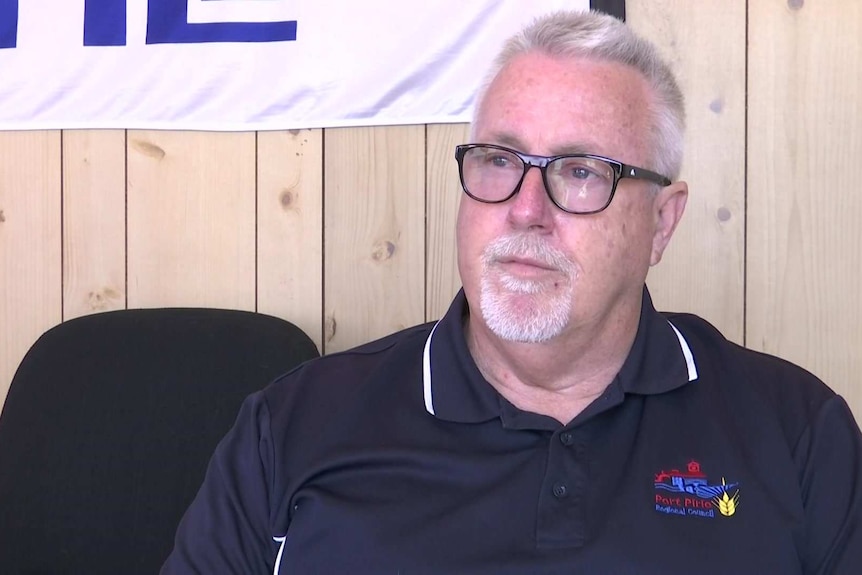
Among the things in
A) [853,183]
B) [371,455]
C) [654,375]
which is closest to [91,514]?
[371,455]

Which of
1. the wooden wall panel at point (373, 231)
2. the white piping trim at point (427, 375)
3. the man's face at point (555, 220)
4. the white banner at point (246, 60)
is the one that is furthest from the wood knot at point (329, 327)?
the man's face at point (555, 220)

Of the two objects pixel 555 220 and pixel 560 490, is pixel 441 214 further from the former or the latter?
pixel 560 490

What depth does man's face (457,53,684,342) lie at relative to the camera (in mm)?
1068

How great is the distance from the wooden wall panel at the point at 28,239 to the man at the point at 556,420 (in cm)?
81

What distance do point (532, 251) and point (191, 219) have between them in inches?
33.6

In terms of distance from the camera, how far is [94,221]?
1.75 m

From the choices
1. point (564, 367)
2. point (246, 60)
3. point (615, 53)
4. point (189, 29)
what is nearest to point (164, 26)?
point (189, 29)

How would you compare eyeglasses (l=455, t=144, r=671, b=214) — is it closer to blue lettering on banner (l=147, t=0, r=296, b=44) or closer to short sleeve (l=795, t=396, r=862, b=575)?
short sleeve (l=795, t=396, r=862, b=575)

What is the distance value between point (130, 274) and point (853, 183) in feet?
4.11

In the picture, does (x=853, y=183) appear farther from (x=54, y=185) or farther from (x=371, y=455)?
(x=54, y=185)

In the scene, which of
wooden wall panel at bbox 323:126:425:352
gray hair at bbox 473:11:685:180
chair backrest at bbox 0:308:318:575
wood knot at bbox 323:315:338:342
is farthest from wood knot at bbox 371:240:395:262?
gray hair at bbox 473:11:685:180

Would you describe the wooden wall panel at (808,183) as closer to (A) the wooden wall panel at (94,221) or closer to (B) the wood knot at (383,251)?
(B) the wood knot at (383,251)

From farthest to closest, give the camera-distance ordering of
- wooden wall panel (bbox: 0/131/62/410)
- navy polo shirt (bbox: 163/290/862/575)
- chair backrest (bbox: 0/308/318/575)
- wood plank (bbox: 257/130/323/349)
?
wooden wall panel (bbox: 0/131/62/410)
wood plank (bbox: 257/130/323/349)
chair backrest (bbox: 0/308/318/575)
navy polo shirt (bbox: 163/290/862/575)

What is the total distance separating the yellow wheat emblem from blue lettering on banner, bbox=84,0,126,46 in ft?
4.15
